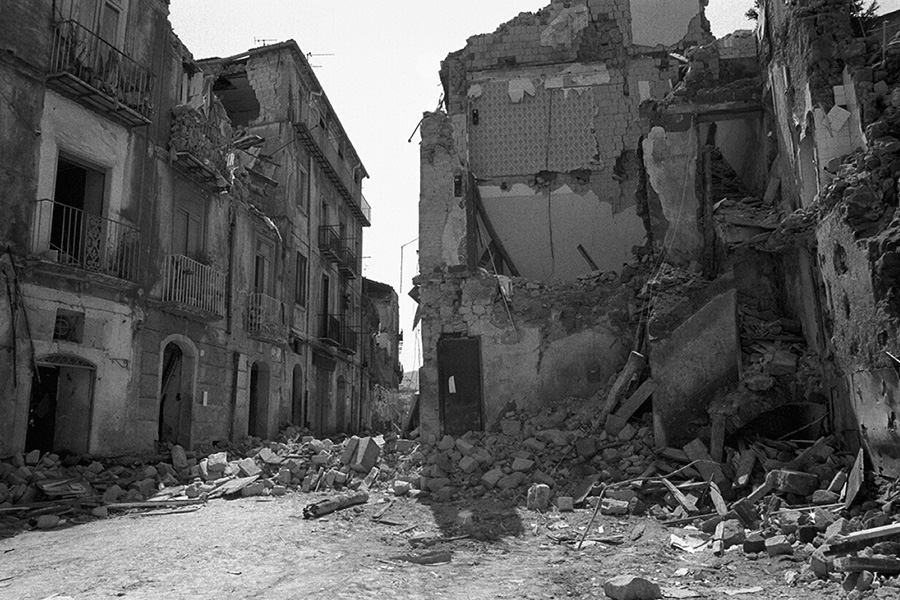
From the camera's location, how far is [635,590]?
5.53 meters

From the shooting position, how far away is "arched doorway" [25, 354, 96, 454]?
1248 cm

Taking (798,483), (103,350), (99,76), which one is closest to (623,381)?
(798,483)

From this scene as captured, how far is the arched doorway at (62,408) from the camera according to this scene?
12.5 metres

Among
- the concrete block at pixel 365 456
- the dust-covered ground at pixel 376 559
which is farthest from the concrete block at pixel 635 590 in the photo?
the concrete block at pixel 365 456

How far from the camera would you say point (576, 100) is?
51.1 ft

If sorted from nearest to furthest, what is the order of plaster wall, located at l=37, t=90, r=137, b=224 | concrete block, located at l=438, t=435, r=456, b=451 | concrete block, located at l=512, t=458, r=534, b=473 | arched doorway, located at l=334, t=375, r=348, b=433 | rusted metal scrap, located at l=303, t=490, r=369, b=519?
rusted metal scrap, located at l=303, t=490, r=369, b=519, concrete block, located at l=512, t=458, r=534, b=473, concrete block, located at l=438, t=435, r=456, b=451, plaster wall, located at l=37, t=90, r=137, b=224, arched doorway, located at l=334, t=375, r=348, b=433

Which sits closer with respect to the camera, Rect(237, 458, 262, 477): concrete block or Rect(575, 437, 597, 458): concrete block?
Rect(575, 437, 597, 458): concrete block

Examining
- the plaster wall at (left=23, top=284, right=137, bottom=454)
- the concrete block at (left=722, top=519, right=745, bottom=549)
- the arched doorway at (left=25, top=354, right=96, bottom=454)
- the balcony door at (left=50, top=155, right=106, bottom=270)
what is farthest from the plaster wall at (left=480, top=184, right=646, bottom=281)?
the arched doorway at (left=25, top=354, right=96, bottom=454)

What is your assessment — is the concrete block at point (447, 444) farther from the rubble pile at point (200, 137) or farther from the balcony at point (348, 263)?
the balcony at point (348, 263)

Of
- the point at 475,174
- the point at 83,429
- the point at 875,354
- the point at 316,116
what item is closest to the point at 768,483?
the point at 875,354

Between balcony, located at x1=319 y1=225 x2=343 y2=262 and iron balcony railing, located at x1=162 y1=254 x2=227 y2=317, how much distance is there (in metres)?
8.06

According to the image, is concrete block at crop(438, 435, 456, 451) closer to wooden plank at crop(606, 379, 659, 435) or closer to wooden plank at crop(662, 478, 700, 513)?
wooden plank at crop(606, 379, 659, 435)

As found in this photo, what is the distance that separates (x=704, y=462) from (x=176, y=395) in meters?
11.2

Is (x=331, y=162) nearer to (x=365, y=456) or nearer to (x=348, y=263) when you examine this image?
(x=348, y=263)
